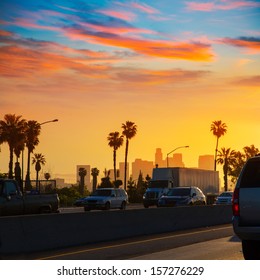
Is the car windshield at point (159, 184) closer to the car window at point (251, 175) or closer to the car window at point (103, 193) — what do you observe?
the car window at point (103, 193)

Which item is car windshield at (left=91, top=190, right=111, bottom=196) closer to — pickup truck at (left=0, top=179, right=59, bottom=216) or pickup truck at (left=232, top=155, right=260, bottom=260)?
pickup truck at (left=0, top=179, right=59, bottom=216)

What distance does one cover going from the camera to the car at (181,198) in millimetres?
48875

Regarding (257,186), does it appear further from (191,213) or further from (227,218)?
(227,218)

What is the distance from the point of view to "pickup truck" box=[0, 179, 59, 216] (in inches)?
1115

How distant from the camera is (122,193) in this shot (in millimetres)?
59250

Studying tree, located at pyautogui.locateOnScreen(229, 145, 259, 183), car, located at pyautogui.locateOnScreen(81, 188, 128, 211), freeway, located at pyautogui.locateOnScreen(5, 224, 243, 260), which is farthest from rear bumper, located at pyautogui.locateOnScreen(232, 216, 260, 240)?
tree, located at pyautogui.locateOnScreen(229, 145, 259, 183)

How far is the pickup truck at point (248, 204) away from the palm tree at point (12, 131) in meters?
85.8

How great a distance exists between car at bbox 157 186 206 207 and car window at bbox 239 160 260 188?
33950mm

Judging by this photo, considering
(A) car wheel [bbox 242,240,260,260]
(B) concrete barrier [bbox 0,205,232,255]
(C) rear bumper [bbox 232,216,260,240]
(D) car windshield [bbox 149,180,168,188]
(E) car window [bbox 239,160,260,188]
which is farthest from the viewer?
(D) car windshield [bbox 149,180,168,188]

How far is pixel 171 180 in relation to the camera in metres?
65.8

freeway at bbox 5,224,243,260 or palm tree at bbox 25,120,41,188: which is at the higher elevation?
palm tree at bbox 25,120,41,188

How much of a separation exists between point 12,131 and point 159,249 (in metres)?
81.9
